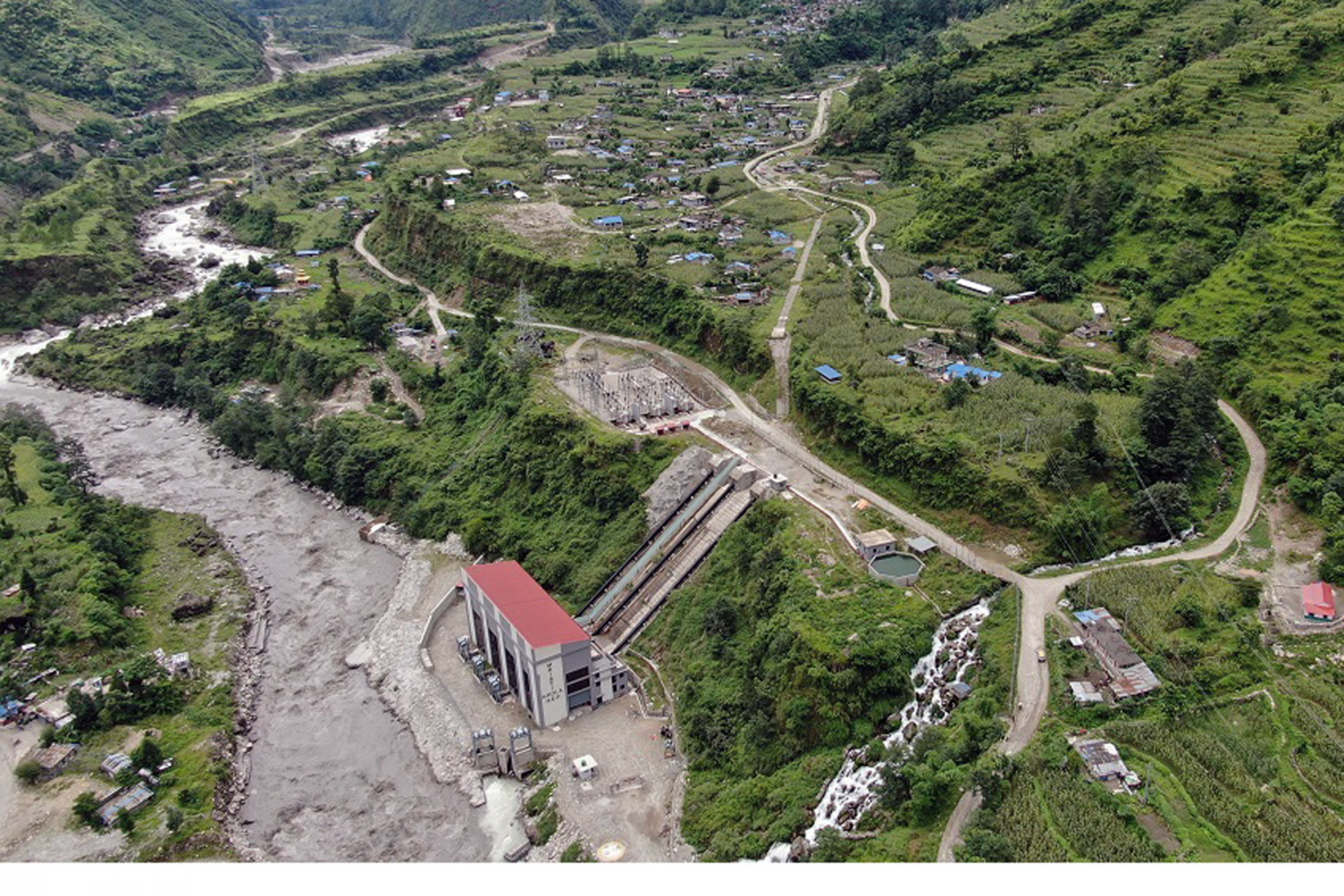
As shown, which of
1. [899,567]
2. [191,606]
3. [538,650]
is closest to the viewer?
[538,650]

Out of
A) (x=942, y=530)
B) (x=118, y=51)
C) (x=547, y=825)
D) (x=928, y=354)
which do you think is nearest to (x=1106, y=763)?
(x=942, y=530)

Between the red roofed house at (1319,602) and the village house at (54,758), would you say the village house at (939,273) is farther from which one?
the village house at (54,758)

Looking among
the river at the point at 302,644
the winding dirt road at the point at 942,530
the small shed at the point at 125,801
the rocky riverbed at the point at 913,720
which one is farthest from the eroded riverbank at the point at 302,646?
the winding dirt road at the point at 942,530

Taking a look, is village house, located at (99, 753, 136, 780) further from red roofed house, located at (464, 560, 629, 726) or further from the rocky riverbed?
the rocky riverbed

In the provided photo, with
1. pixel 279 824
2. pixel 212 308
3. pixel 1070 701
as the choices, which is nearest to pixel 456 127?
pixel 212 308

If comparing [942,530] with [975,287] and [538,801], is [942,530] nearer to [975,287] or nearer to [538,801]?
[538,801]
